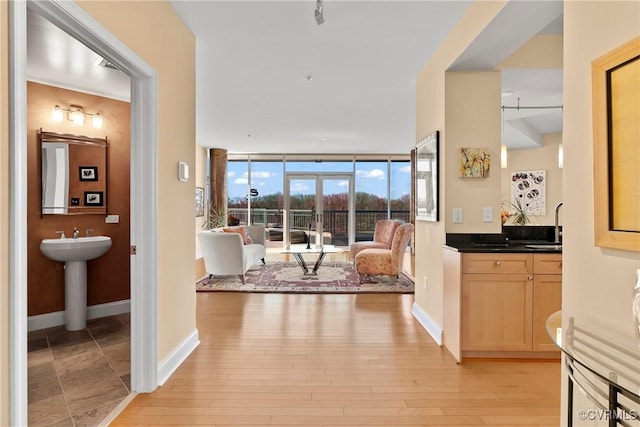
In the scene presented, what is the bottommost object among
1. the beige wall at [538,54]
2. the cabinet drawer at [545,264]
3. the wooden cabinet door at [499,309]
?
the wooden cabinet door at [499,309]

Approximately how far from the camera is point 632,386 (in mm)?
1236

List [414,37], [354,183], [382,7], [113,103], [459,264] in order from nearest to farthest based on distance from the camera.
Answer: [382,7], [459,264], [414,37], [113,103], [354,183]

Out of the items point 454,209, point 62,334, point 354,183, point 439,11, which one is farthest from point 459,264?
point 354,183

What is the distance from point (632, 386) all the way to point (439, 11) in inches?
99.2

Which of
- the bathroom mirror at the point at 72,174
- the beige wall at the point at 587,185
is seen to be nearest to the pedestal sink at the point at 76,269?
the bathroom mirror at the point at 72,174

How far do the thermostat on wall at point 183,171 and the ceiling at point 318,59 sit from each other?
43.9 inches

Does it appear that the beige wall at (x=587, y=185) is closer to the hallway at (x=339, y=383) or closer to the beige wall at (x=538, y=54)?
the hallway at (x=339, y=383)

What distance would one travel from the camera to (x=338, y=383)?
2.39 meters

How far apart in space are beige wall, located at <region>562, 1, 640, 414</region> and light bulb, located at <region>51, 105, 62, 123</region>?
4.29m

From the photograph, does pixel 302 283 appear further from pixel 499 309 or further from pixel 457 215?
pixel 499 309

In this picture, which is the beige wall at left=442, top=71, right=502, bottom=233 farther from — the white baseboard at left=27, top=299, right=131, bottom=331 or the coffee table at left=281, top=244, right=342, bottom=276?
the white baseboard at left=27, top=299, right=131, bottom=331

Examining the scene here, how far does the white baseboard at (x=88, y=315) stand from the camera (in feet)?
11.4
